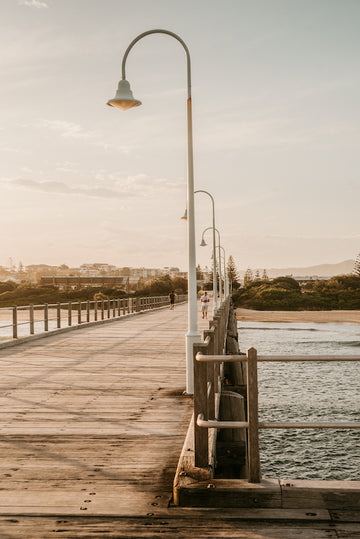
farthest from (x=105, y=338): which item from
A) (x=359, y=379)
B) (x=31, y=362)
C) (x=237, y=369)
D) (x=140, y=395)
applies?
(x=359, y=379)

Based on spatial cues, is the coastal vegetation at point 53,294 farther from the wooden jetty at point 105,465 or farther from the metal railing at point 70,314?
the wooden jetty at point 105,465

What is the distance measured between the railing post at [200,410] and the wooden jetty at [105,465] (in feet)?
1.31

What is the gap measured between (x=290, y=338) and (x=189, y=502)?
46.9 m

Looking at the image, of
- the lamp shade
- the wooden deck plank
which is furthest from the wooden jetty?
the lamp shade

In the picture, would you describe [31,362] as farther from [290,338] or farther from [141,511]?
[290,338]

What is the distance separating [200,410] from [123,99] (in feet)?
19.0

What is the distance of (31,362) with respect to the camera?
13094mm

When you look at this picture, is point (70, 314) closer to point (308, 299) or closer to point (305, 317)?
point (305, 317)

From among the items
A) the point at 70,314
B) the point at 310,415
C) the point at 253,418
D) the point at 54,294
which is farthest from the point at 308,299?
the point at 253,418

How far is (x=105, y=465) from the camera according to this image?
561cm

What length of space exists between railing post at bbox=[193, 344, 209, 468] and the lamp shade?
5.41 m

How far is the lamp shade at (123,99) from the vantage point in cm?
909

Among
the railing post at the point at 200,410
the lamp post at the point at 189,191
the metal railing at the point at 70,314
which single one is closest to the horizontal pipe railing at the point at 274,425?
the railing post at the point at 200,410

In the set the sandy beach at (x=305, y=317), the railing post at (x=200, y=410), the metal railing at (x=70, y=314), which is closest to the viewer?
the railing post at (x=200, y=410)
